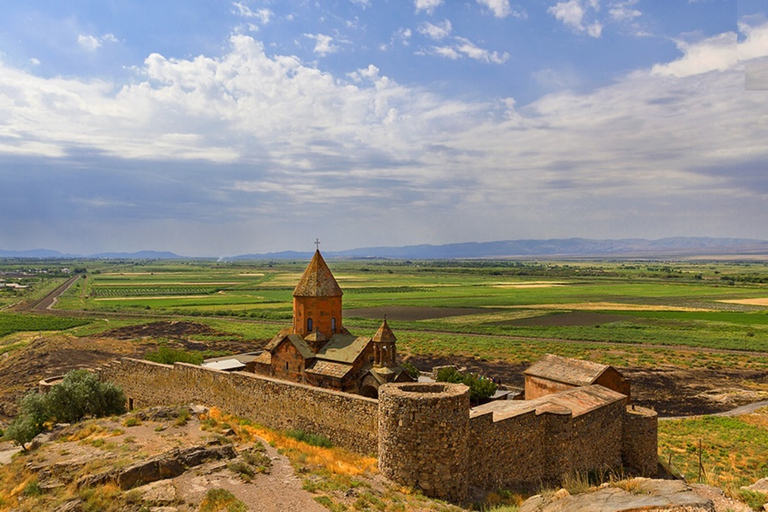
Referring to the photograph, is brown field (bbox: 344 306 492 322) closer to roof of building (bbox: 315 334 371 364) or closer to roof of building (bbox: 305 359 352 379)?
roof of building (bbox: 315 334 371 364)

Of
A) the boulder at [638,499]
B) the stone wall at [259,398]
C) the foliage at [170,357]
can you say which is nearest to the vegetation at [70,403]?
the stone wall at [259,398]

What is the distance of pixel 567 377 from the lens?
17.8m

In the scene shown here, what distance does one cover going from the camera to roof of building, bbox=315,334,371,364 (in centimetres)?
1977

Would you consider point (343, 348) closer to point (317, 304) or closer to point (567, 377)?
point (317, 304)

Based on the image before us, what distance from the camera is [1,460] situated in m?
15.7

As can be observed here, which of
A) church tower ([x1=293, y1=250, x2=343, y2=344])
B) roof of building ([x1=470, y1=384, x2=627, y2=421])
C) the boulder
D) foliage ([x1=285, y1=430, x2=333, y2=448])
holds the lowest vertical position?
foliage ([x1=285, y1=430, x2=333, y2=448])

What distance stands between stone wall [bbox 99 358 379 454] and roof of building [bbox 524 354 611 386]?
7.82 meters

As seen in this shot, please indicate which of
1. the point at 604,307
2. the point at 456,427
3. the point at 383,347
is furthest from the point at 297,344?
the point at 604,307

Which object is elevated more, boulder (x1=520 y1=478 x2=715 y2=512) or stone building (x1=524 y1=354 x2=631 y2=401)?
boulder (x1=520 y1=478 x2=715 y2=512)

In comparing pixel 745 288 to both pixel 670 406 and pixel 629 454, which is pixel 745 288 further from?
pixel 629 454

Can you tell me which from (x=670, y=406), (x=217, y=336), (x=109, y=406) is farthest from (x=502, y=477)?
(x=217, y=336)

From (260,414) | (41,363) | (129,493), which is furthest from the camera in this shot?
(41,363)

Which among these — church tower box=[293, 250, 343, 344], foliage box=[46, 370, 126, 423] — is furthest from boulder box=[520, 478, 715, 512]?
foliage box=[46, 370, 126, 423]

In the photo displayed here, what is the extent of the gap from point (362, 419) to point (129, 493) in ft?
19.6
